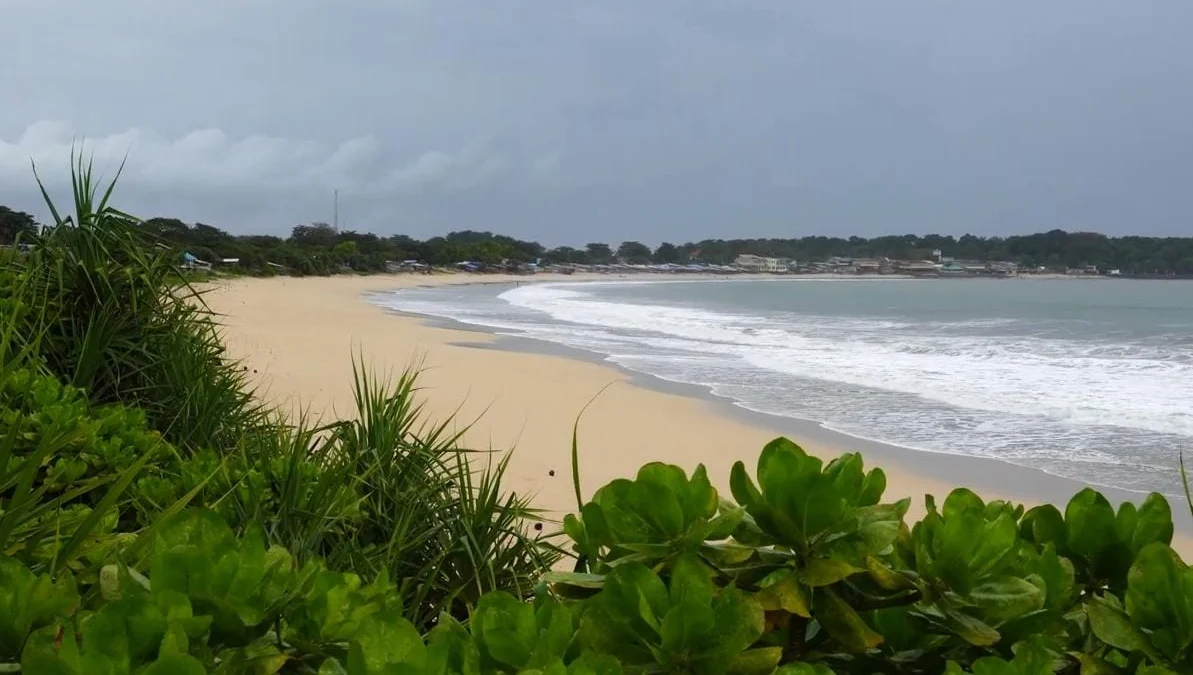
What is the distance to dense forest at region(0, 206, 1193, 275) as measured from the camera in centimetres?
6869

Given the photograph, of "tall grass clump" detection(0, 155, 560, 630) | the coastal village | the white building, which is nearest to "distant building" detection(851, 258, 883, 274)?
the coastal village

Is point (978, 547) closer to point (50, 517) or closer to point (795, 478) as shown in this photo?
point (795, 478)

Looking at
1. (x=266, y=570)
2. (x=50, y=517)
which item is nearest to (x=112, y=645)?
(x=266, y=570)

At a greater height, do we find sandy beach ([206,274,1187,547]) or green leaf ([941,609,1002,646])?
green leaf ([941,609,1002,646])

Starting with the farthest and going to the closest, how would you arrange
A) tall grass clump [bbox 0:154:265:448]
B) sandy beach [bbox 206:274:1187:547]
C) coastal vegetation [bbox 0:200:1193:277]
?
coastal vegetation [bbox 0:200:1193:277] < sandy beach [bbox 206:274:1187:547] < tall grass clump [bbox 0:154:265:448]

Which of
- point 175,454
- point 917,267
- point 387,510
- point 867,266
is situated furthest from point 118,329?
point 867,266

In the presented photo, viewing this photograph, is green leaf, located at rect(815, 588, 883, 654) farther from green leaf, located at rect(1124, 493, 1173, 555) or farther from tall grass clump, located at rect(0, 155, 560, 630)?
tall grass clump, located at rect(0, 155, 560, 630)

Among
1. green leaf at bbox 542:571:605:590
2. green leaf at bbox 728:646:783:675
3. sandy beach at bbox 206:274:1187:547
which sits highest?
green leaf at bbox 542:571:605:590

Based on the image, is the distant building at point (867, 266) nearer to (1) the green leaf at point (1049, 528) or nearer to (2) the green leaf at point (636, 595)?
(1) the green leaf at point (1049, 528)

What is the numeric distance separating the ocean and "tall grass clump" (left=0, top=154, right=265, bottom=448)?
709 centimetres

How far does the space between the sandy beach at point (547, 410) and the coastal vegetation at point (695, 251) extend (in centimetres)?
3188

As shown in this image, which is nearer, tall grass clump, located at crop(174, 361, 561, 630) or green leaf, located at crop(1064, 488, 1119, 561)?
Answer: green leaf, located at crop(1064, 488, 1119, 561)

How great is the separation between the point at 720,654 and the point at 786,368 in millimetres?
14961

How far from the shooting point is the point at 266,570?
106 centimetres
